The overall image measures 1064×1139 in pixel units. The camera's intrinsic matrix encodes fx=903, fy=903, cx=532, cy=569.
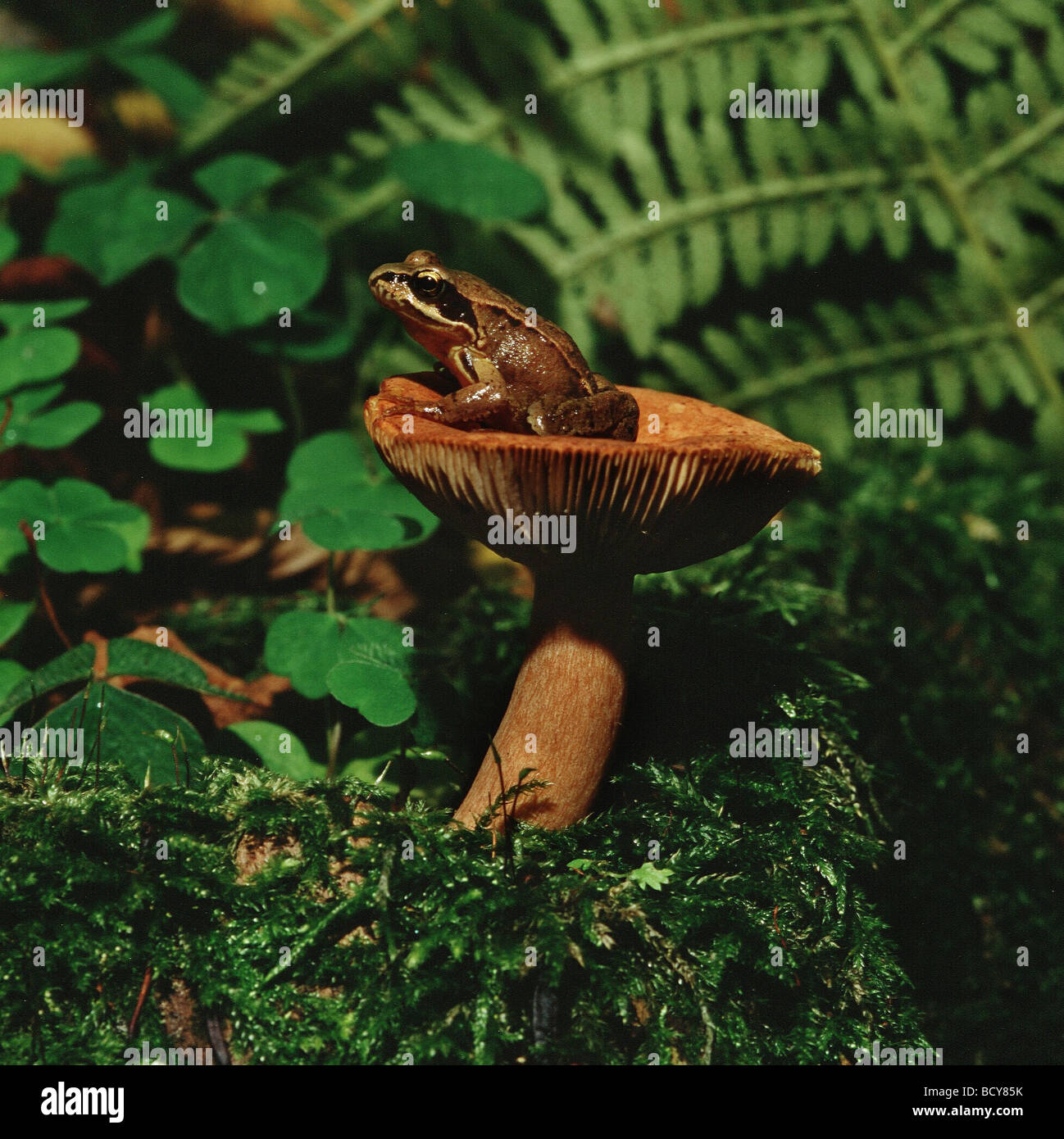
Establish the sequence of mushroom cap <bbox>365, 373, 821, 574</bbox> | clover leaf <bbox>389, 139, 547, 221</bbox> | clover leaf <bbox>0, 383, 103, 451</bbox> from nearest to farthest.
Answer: mushroom cap <bbox>365, 373, 821, 574</bbox>
clover leaf <bbox>0, 383, 103, 451</bbox>
clover leaf <bbox>389, 139, 547, 221</bbox>

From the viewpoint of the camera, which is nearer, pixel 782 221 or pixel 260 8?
pixel 782 221

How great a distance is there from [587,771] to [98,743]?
115cm

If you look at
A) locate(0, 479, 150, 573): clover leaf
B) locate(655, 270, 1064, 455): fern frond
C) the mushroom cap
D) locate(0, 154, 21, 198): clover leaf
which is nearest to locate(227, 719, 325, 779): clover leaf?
locate(0, 479, 150, 573): clover leaf

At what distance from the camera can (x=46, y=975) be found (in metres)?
1.72

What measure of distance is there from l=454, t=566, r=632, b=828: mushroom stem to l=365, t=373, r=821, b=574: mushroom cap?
11 centimetres

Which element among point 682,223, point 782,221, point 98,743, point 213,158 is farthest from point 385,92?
point 98,743

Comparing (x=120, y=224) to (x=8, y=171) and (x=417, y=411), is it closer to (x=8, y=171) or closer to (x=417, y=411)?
(x=8, y=171)

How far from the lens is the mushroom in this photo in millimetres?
1660

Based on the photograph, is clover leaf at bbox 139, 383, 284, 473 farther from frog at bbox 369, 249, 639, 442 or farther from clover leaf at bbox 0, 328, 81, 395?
frog at bbox 369, 249, 639, 442

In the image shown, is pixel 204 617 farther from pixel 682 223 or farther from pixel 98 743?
pixel 682 223

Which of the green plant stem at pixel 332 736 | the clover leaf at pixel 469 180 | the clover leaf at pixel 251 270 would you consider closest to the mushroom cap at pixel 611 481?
the green plant stem at pixel 332 736
